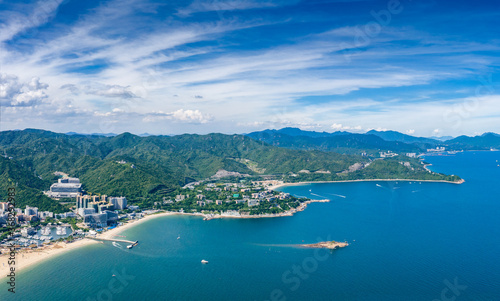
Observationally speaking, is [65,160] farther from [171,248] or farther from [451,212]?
[451,212]

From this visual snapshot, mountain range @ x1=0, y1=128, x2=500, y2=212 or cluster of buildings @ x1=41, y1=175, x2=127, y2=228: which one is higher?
mountain range @ x1=0, y1=128, x2=500, y2=212

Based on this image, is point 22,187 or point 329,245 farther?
point 22,187

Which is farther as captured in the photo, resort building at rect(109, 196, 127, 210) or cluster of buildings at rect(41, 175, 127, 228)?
resort building at rect(109, 196, 127, 210)

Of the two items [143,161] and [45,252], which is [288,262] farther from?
[143,161]

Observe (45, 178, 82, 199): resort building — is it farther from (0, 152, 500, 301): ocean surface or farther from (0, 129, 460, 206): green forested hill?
(0, 152, 500, 301): ocean surface

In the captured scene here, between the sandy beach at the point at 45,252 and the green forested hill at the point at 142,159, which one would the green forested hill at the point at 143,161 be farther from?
the sandy beach at the point at 45,252

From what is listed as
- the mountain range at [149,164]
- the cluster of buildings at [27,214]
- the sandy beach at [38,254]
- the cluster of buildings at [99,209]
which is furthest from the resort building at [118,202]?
the sandy beach at [38,254]

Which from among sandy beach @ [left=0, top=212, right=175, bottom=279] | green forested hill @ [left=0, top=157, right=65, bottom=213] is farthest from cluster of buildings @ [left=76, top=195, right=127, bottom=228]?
sandy beach @ [left=0, top=212, right=175, bottom=279]

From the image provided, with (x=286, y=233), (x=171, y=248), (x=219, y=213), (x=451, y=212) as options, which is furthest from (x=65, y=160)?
(x=451, y=212)

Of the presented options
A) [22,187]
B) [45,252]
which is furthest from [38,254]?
[22,187]
